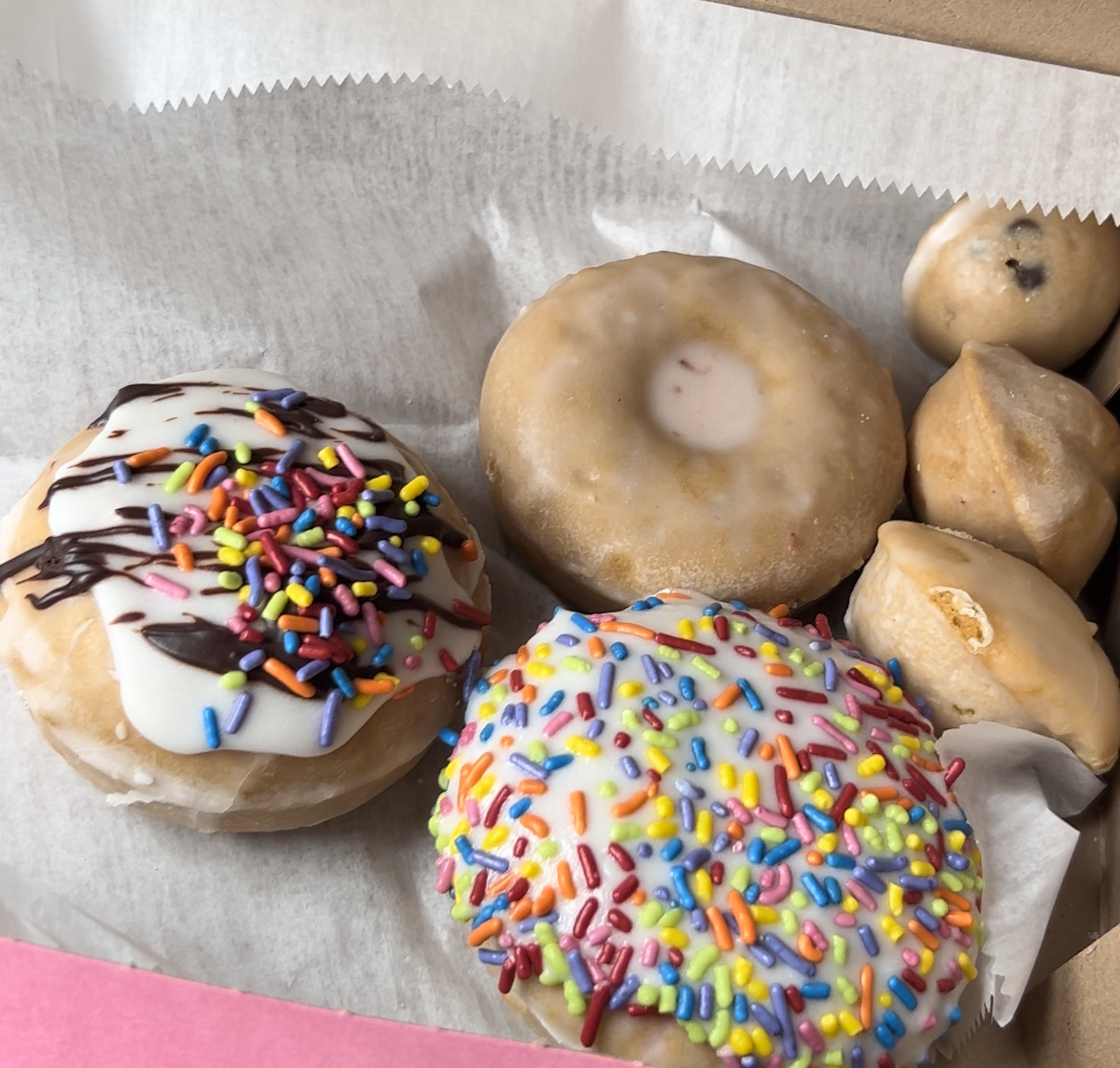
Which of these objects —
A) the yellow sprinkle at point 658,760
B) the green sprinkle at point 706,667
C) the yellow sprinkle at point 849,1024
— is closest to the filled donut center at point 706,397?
the green sprinkle at point 706,667

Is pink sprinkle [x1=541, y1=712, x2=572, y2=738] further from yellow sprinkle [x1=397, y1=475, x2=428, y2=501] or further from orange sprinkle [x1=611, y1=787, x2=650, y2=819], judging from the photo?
yellow sprinkle [x1=397, y1=475, x2=428, y2=501]

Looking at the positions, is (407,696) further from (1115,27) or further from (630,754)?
(1115,27)

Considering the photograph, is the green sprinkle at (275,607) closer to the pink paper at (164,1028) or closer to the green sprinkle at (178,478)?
the green sprinkle at (178,478)

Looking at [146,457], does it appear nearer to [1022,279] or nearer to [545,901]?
[545,901]

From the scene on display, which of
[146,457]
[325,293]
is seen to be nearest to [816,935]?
[146,457]

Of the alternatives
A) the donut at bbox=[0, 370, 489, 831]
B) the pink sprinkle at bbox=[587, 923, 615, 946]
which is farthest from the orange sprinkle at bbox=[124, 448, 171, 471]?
the pink sprinkle at bbox=[587, 923, 615, 946]

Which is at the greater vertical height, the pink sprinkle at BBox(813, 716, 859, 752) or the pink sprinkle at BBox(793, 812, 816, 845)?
the pink sprinkle at BBox(813, 716, 859, 752)
